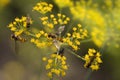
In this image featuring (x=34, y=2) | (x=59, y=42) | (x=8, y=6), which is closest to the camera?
(x=59, y=42)

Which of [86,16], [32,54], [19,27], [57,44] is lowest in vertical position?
[32,54]

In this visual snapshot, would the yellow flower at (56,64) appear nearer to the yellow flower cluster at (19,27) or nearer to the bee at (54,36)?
the bee at (54,36)

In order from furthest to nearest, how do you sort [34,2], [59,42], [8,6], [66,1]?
[8,6]
[34,2]
[66,1]
[59,42]

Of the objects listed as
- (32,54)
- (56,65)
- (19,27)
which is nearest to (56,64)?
(56,65)

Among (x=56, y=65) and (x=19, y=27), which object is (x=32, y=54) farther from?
(x=56, y=65)

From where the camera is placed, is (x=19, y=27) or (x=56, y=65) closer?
(x=56, y=65)

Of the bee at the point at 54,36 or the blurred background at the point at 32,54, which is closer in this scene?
the bee at the point at 54,36

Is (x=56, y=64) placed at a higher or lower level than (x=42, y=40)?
lower

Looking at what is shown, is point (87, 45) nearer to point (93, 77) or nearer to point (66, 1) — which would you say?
point (93, 77)

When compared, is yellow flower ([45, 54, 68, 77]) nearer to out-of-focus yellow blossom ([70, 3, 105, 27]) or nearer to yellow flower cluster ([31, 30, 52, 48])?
yellow flower cluster ([31, 30, 52, 48])

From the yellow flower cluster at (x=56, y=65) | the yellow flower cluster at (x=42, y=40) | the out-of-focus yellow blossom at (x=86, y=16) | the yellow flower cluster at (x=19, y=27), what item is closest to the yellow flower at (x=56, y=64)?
the yellow flower cluster at (x=56, y=65)

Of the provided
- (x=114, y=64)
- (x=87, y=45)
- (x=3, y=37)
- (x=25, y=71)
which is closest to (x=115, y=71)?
(x=114, y=64)
